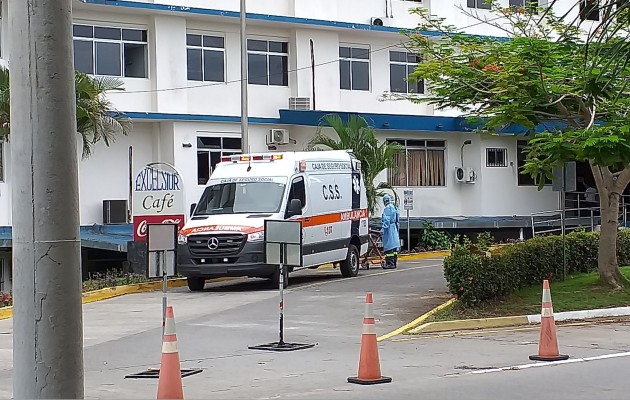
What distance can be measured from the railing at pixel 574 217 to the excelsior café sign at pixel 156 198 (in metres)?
14.9

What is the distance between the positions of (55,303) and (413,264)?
2384 centimetres

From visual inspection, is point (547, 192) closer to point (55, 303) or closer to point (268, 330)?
point (268, 330)

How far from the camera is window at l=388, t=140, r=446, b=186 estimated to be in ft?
119

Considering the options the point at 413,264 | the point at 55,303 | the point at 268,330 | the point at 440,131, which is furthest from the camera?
the point at 440,131

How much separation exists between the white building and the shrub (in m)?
0.67

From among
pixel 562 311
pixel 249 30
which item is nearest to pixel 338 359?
pixel 562 311

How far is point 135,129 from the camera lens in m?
31.7

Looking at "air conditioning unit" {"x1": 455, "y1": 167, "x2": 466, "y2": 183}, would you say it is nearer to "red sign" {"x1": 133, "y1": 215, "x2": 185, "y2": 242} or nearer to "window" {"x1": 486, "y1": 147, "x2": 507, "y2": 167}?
"window" {"x1": 486, "y1": 147, "x2": 507, "y2": 167}

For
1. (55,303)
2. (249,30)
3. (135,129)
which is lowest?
(55,303)

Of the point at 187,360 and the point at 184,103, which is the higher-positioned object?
the point at 184,103

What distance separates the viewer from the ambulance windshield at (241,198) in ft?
71.6

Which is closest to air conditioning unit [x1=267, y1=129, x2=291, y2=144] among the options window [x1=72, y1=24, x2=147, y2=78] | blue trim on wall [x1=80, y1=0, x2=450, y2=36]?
blue trim on wall [x1=80, y1=0, x2=450, y2=36]

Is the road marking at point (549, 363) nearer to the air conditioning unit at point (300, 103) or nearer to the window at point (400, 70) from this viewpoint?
the air conditioning unit at point (300, 103)

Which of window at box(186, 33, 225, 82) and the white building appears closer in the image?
the white building
